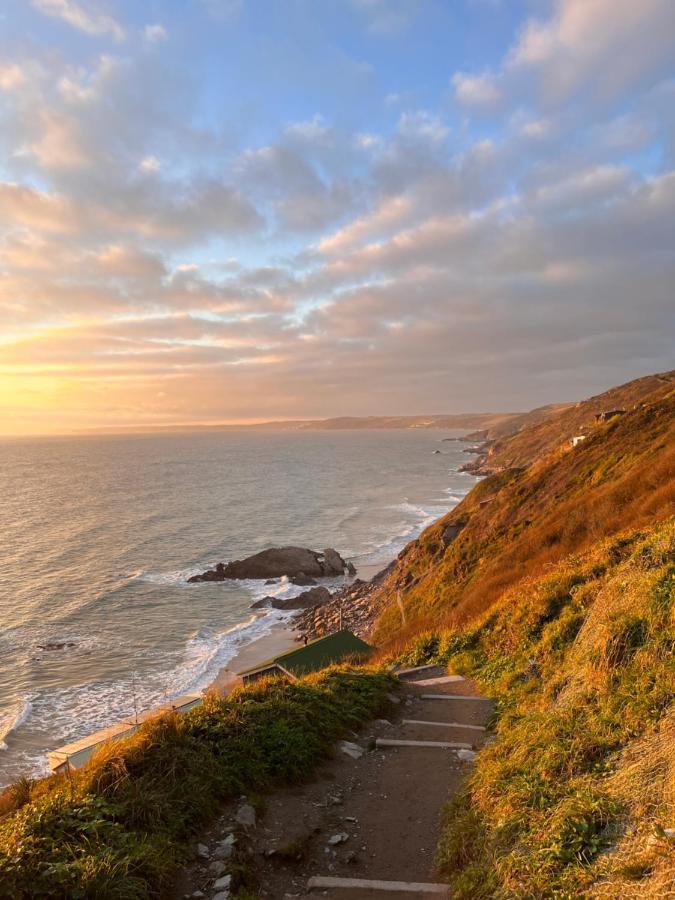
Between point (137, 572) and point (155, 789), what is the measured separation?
4474cm

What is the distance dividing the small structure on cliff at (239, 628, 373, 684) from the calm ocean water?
1028cm

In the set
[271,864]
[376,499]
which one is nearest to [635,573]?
[271,864]

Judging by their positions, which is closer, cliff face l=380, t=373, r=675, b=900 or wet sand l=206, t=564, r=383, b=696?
cliff face l=380, t=373, r=675, b=900

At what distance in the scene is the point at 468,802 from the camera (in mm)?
6871

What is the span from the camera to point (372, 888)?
5625mm

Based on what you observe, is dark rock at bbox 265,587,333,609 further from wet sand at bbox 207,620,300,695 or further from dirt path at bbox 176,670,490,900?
dirt path at bbox 176,670,490,900

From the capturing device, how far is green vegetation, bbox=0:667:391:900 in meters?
5.00

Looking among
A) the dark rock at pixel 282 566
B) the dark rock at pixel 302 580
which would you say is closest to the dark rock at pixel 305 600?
the dark rock at pixel 302 580

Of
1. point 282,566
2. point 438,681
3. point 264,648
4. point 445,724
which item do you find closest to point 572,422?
point 282,566

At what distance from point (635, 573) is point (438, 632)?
873 centimetres

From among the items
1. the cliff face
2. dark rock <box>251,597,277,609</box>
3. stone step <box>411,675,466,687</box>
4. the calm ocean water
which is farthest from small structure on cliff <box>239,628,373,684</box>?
dark rock <box>251,597,277,609</box>

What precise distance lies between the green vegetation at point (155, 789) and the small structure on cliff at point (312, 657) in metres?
8.66

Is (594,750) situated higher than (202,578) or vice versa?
(594,750)

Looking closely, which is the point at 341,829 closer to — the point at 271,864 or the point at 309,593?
the point at 271,864
